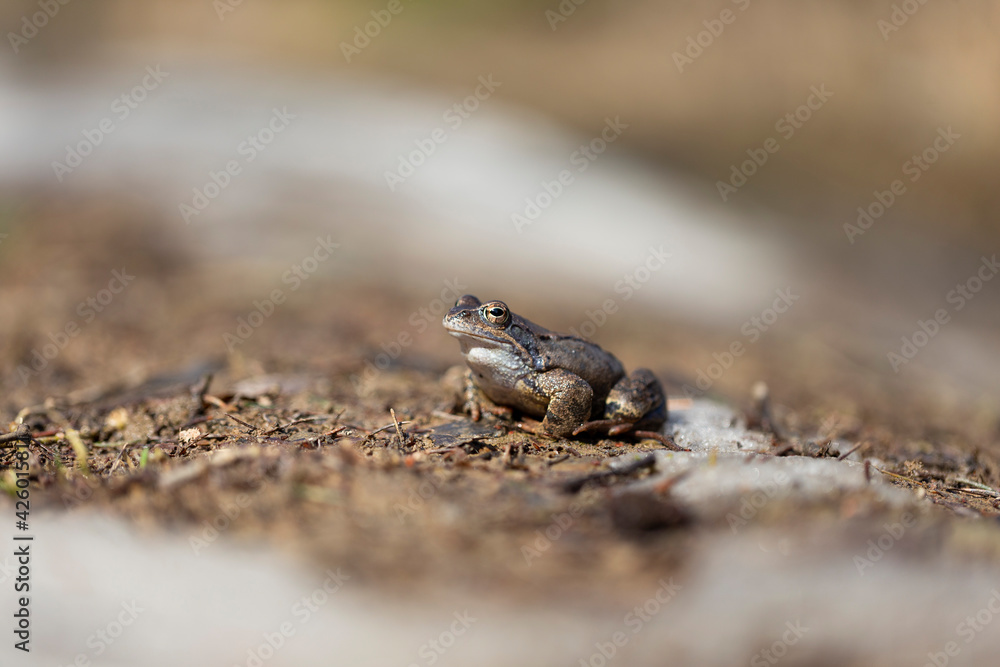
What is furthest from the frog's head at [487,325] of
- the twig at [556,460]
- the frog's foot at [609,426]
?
the twig at [556,460]

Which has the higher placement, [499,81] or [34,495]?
[499,81]

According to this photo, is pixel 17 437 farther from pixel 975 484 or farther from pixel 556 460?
pixel 975 484

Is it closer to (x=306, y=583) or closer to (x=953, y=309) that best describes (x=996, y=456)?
(x=306, y=583)

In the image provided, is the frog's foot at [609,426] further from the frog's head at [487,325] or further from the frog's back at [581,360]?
the frog's head at [487,325]

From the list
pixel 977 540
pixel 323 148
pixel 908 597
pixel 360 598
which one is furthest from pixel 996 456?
pixel 323 148

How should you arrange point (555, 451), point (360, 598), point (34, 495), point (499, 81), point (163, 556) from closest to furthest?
1. point (360, 598)
2. point (163, 556)
3. point (34, 495)
4. point (555, 451)
5. point (499, 81)

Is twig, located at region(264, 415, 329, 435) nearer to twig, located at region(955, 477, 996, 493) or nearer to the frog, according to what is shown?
the frog

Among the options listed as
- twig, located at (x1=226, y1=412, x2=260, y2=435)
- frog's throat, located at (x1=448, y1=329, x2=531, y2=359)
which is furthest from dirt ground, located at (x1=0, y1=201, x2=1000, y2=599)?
frog's throat, located at (x1=448, y1=329, x2=531, y2=359)

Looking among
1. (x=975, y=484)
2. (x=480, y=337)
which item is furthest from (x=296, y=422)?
(x=975, y=484)
